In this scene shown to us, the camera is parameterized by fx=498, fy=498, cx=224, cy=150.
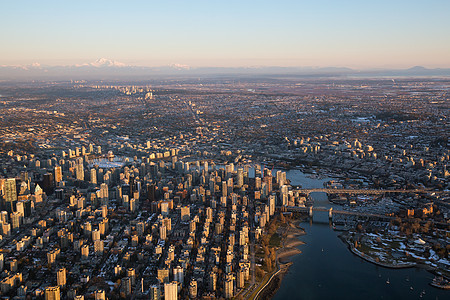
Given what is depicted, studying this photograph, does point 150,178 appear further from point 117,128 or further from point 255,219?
point 117,128

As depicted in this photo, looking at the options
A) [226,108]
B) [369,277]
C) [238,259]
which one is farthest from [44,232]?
[226,108]

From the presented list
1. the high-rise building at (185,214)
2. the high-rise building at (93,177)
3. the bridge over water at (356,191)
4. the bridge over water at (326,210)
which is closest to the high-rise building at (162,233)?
the high-rise building at (185,214)

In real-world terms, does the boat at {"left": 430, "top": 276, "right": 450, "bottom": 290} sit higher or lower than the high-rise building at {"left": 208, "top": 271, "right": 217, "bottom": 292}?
lower

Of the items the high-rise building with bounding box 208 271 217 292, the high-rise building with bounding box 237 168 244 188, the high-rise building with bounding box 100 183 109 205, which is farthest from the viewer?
the high-rise building with bounding box 237 168 244 188

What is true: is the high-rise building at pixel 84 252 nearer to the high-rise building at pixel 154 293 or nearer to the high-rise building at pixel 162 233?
the high-rise building at pixel 162 233

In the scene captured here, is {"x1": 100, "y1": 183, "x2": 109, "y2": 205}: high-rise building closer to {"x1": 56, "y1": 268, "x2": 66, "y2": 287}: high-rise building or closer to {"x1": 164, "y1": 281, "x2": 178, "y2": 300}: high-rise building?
{"x1": 56, "y1": 268, "x2": 66, "y2": 287}: high-rise building

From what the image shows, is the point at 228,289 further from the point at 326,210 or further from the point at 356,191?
the point at 356,191

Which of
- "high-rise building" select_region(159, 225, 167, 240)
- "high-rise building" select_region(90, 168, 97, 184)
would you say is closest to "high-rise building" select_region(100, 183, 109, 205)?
"high-rise building" select_region(90, 168, 97, 184)

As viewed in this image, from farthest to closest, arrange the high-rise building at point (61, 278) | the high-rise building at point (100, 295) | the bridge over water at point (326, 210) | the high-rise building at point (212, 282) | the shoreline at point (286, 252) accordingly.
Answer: the bridge over water at point (326, 210) < the shoreline at point (286, 252) < the high-rise building at point (61, 278) < the high-rise building at point (212, 282) < the high-rise building at point (100, 295)

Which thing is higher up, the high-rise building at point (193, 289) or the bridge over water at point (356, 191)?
the bridge over water at point (356, 191)

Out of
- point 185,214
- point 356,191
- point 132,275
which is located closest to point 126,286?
point 132,275
